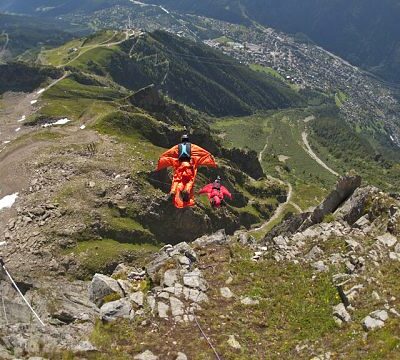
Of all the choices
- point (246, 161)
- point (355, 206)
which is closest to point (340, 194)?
point (355, 206)

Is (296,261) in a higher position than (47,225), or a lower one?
higher

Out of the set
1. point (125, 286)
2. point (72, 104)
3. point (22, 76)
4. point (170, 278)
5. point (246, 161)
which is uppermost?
point (170, 278)

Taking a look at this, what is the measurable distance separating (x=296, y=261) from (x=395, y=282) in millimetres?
6712

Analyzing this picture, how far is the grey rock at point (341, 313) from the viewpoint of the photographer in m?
26.0

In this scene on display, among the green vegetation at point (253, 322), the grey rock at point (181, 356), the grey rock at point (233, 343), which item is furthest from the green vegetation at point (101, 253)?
the grey rock at point (181, 356)

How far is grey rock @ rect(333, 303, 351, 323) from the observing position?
85.4ft

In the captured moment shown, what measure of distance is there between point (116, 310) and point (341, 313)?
1270 centimetres

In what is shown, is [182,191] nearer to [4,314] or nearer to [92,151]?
[4,314]

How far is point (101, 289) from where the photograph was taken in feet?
99.5

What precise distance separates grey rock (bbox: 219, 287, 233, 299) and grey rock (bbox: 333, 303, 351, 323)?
6.14 metres

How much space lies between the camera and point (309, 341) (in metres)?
25.2

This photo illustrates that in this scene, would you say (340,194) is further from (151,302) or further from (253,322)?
(151,302)

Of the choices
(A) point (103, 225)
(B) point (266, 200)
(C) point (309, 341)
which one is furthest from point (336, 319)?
(B) point (266, 200)

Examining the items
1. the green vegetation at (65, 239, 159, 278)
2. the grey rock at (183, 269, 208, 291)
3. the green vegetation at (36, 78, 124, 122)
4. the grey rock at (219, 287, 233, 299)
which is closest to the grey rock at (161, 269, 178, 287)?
the grey rock at (183, 269, 208, 291)
